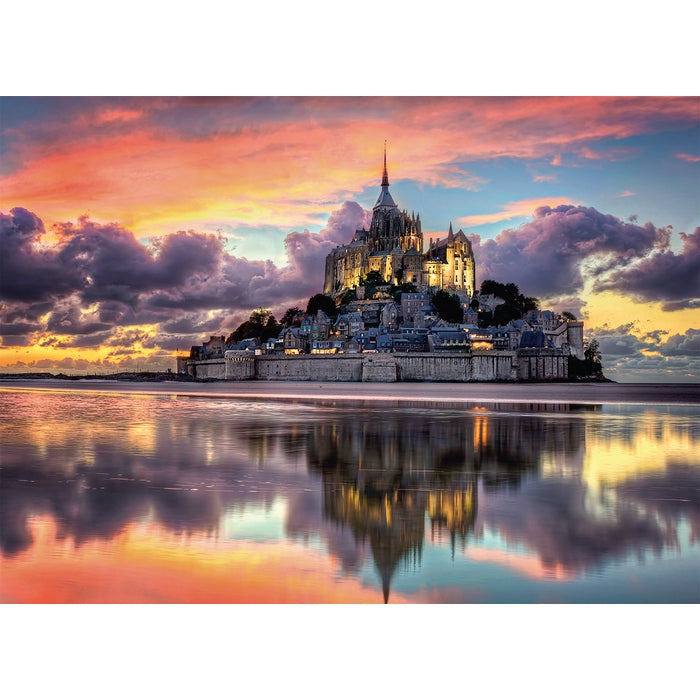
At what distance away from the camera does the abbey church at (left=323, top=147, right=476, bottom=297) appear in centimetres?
5362

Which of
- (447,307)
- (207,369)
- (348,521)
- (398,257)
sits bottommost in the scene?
(348,521)

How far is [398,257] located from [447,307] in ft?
34.2

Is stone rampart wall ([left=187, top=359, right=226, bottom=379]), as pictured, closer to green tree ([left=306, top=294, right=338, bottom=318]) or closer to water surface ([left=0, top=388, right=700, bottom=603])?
green tree ([left=306, top=294, right=338, bottom=318])

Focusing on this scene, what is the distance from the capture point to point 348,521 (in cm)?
471

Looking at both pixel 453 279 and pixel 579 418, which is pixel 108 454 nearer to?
pixel 579 418

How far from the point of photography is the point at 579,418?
48.1 feet

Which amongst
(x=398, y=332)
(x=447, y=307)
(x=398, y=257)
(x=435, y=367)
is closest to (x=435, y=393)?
(x=435, y=367)

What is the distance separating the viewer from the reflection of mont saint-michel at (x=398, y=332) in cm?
4125

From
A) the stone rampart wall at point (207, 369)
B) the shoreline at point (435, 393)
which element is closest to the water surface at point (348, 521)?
the shoreline at point (435, 393)

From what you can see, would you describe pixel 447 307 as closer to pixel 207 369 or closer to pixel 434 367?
pixel 434 367

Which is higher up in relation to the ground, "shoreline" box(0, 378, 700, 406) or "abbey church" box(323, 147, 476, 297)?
"abbey church" box(323, 147, 476, 297)

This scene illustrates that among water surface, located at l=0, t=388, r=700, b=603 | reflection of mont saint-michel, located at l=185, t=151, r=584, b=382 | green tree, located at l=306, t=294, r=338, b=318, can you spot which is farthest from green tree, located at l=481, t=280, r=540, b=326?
water surface, located at l=0, t=388, r=700, b=603

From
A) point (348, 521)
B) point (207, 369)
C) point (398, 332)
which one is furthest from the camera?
point (207, 369)

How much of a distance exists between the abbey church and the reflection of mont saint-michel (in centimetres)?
9
